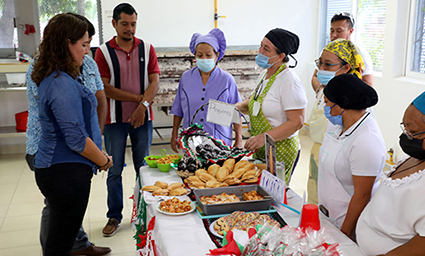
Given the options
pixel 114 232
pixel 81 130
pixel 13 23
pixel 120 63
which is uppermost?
pixel 13 23

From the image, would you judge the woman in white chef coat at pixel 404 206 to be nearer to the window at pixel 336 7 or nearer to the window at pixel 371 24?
the window at pixel 371 24

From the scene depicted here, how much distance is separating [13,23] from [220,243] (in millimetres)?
5356

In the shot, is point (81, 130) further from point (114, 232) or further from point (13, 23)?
point (13, 23)

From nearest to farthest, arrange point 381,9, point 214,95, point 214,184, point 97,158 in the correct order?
1. point 214,184
2. point 97,158
3. point 214,95
4. point 381,9

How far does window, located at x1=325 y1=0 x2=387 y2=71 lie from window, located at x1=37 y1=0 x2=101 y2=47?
11.7 ft

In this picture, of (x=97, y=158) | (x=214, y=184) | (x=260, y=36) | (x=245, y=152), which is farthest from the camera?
(x=260, y=36)

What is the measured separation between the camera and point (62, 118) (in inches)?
78.4

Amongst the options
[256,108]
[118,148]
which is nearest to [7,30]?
[118,148]

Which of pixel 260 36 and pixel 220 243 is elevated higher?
pixel 260 36

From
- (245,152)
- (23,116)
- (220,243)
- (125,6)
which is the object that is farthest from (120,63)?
(23,116)

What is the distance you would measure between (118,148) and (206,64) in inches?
41.6

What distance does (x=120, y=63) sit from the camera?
3.27 metres

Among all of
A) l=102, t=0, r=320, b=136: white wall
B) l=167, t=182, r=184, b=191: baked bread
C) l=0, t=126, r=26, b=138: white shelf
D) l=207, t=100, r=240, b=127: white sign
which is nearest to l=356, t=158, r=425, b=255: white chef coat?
l=167, t=182, r=184, b=191: baked bread

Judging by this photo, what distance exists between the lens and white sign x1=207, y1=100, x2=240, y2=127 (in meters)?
2.41
